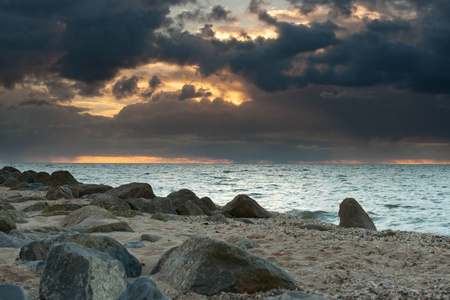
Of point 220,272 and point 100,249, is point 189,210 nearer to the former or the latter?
point 100,249

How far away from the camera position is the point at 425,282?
401 centimetres

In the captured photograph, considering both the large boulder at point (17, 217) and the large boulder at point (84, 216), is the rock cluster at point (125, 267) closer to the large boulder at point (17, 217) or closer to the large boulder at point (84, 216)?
the large boulder at point (84, 216)

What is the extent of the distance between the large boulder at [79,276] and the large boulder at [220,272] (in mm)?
710

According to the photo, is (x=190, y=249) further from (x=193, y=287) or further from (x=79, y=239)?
(x=79, y=239)

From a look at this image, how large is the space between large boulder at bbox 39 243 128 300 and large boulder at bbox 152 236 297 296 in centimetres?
71

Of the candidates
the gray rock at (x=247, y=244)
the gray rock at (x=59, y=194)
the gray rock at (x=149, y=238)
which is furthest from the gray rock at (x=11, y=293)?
the gray rock at (x=59, y=194)

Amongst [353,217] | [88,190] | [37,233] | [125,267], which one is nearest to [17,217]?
[37,233]

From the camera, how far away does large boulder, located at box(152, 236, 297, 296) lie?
3742 millimetres

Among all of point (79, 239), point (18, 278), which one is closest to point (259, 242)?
point (79, 239)

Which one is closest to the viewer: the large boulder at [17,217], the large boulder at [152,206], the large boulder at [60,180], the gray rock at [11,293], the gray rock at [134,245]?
the gray rock at [11,293]

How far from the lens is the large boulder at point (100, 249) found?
4285 millimetres

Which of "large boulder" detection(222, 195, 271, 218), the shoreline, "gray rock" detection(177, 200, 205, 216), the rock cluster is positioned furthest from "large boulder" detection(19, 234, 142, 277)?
"large boulder" detection(222, 195, 271, 218)

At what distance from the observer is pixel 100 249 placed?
4.26 meters

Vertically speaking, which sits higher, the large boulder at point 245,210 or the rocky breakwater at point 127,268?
the rocky breakwater at point 127,268
